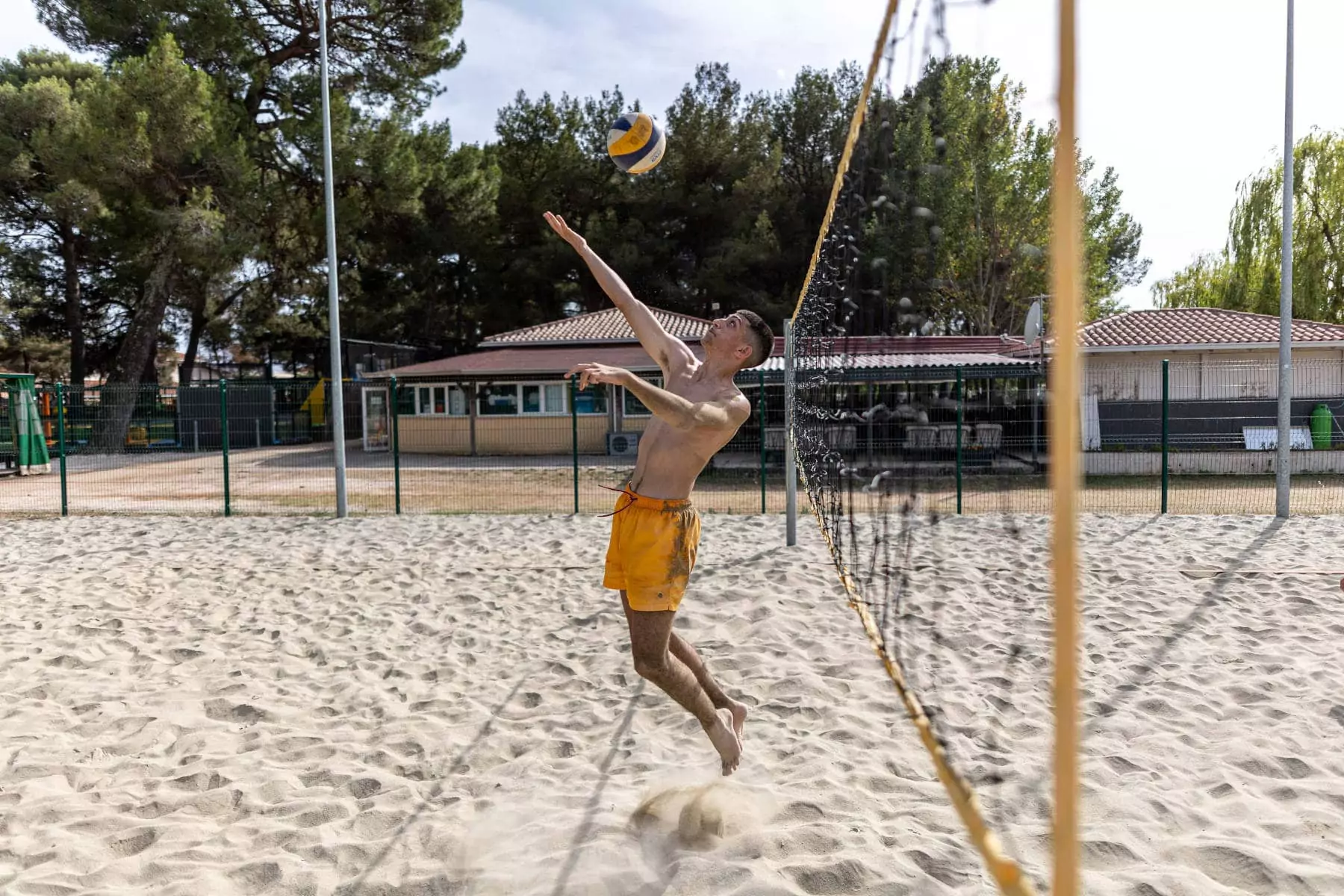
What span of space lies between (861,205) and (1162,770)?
2.59 m

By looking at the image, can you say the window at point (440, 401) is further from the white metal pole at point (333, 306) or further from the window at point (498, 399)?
the white metal pole at point (333, 306)

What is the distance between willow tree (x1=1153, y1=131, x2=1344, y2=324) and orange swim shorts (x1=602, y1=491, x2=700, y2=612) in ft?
85.6

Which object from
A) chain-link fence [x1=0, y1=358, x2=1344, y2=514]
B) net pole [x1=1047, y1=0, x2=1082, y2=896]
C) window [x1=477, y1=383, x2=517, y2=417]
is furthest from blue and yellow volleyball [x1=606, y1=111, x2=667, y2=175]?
window [x1=477, y1=383, x2=517, y2=417]

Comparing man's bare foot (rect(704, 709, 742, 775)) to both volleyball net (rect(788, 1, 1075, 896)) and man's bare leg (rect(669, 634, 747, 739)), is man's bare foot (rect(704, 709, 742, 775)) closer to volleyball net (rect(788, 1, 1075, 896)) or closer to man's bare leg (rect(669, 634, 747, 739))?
man's bare leg (rect(669, 634, 747, 739))

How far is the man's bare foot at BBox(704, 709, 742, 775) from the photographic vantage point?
119 inches

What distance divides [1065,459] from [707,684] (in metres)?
2.24

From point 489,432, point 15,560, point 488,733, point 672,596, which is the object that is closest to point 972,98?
point 672,596

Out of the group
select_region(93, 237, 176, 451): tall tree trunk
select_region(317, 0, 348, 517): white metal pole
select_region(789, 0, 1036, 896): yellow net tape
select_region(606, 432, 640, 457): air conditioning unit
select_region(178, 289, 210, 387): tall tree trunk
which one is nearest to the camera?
select_region(789, 0, 1036, 896): yellow net tape

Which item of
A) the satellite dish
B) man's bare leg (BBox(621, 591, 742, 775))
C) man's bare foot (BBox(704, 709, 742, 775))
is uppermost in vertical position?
the satellite dish

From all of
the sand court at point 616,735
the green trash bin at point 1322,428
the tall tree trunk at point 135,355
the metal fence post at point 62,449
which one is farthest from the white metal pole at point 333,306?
the green trash bin at point 1322,428

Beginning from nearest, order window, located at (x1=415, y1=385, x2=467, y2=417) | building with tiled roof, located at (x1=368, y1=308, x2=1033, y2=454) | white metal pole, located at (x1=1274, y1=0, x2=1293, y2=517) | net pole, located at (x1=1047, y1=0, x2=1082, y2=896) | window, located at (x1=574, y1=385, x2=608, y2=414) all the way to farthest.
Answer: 1. net pole, located at (x1=1047, y1=0, x2=1082, y2=896)
2. white metal pole, located at (x1=1274, y1=0, x2=1293, y2=517)
3. building with tiled roof, located at (x1=368, y1=308, x2=1033, y2=454)
4. window, located at (x1=574, y1=385, x2=608, y2=414)
5. window, located at (x1=415, y1=385, x2=467, y2=417)

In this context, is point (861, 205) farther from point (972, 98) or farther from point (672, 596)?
point (672, 596)

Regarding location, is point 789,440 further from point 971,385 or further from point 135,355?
point 135,355

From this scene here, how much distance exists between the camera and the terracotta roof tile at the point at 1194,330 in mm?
16578
